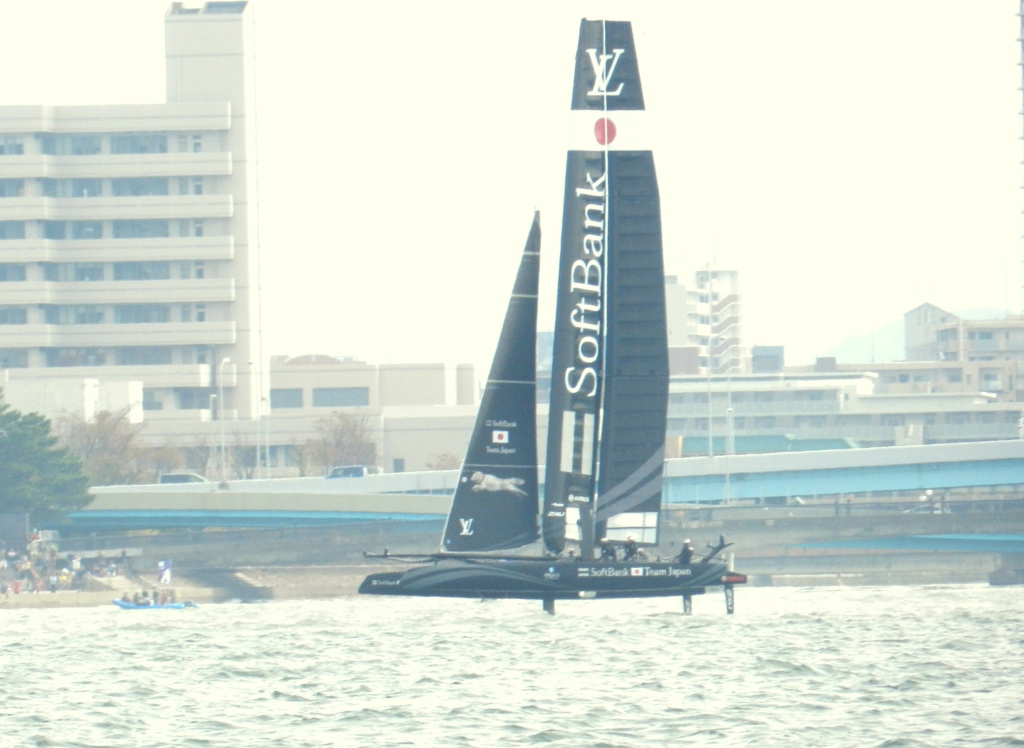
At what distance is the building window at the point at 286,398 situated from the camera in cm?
15425

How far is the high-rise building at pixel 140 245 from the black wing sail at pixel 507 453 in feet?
326

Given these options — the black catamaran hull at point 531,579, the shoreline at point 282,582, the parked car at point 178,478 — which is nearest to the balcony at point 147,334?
the parked car at point 178,478

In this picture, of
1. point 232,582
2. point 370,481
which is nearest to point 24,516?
point 232,582

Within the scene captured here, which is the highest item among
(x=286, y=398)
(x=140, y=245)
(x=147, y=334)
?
(x=140, y=245)

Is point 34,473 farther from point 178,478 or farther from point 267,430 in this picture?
point 267,430

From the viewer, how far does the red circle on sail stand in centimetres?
4494

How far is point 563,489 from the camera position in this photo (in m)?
44.3

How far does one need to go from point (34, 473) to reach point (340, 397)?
59.4m

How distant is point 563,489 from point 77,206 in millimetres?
106747

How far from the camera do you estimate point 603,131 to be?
4500 centimetres

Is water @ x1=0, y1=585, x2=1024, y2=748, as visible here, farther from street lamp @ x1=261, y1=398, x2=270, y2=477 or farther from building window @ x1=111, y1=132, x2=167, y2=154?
building window @ x1=111, y1=132, x2=167, y2=154

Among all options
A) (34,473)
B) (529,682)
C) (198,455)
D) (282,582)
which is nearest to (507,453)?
(529,682)

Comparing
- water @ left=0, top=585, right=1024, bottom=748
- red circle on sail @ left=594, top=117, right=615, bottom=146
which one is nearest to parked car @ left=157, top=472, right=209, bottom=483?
water @ left=0, top=585, right=1024, bottom=748

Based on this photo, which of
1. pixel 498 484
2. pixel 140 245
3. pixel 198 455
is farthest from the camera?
pixel 140 245
